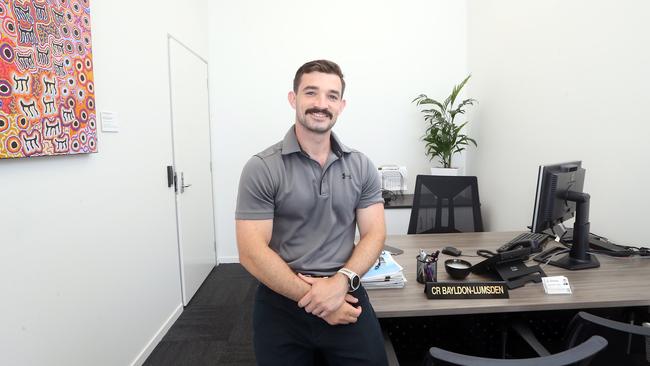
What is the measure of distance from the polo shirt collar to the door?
171cm

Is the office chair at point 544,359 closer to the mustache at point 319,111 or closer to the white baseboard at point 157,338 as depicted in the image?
the mustache at point 319,111

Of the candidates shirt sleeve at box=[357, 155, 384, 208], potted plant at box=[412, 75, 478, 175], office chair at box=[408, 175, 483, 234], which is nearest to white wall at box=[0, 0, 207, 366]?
shirt sleeve at box=[357, 155, 384, 208]

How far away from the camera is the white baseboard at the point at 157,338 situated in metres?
2.18

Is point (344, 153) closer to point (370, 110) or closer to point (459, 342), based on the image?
point (459, 342)

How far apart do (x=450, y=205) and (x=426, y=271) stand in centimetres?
121

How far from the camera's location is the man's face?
1303mm

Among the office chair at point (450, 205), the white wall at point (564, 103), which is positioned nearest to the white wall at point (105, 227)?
the office chair at point (450, 205)

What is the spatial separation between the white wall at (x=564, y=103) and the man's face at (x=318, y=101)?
66.2 inches

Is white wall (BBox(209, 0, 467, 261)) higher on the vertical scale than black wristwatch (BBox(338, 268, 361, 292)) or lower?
higher

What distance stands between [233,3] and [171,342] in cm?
314

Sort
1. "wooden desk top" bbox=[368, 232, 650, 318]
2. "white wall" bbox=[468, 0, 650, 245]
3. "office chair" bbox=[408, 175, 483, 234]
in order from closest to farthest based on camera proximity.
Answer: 1. "wooden desk top" bbox=[368, 232, 650, 318]
2. "white wall" bbox=[468, 0, 650, 245]
3. "office chair" bbox=[408, 175, 483, 234]

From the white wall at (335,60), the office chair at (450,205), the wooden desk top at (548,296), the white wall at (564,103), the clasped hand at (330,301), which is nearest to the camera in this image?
the clasped hand at (330,301)

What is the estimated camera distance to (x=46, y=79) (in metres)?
1.42

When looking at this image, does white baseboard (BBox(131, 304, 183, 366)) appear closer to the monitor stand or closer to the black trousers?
the black trousers
